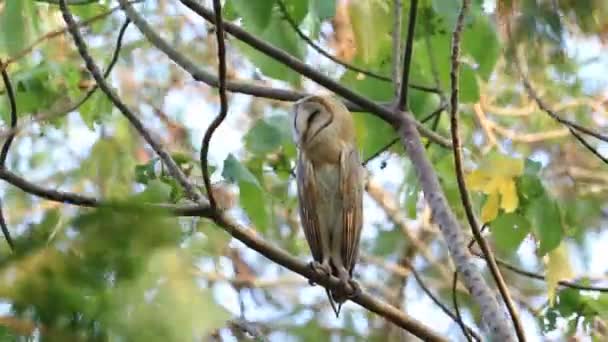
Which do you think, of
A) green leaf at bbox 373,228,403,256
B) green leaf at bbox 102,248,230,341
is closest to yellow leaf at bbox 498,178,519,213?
green leaf at bbox 102,248,230,341

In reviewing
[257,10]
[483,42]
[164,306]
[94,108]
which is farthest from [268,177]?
[164,306]

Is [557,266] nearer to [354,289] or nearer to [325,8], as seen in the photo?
[354,289]

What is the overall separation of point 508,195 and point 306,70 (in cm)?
66

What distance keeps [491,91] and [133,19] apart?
448 cm

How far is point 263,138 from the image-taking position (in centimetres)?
286

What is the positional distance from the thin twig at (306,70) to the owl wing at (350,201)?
0.86 feet

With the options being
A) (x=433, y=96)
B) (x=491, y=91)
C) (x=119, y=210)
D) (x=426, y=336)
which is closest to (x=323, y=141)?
(x=433, y=96)

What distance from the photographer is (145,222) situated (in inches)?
34.0

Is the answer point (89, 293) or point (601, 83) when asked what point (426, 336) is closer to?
point (89, 293)

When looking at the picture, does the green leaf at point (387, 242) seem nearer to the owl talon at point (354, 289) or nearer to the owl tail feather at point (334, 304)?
the owl tail feather at point (334, 304)

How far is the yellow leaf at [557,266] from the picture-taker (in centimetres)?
259

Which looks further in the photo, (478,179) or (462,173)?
(478,179)

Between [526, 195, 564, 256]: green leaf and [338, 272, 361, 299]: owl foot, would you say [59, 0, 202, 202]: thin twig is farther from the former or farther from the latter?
[526, 195, 564, 256]: green leaf

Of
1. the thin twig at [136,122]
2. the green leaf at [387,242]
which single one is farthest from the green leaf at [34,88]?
the green leaf at [387,242]
